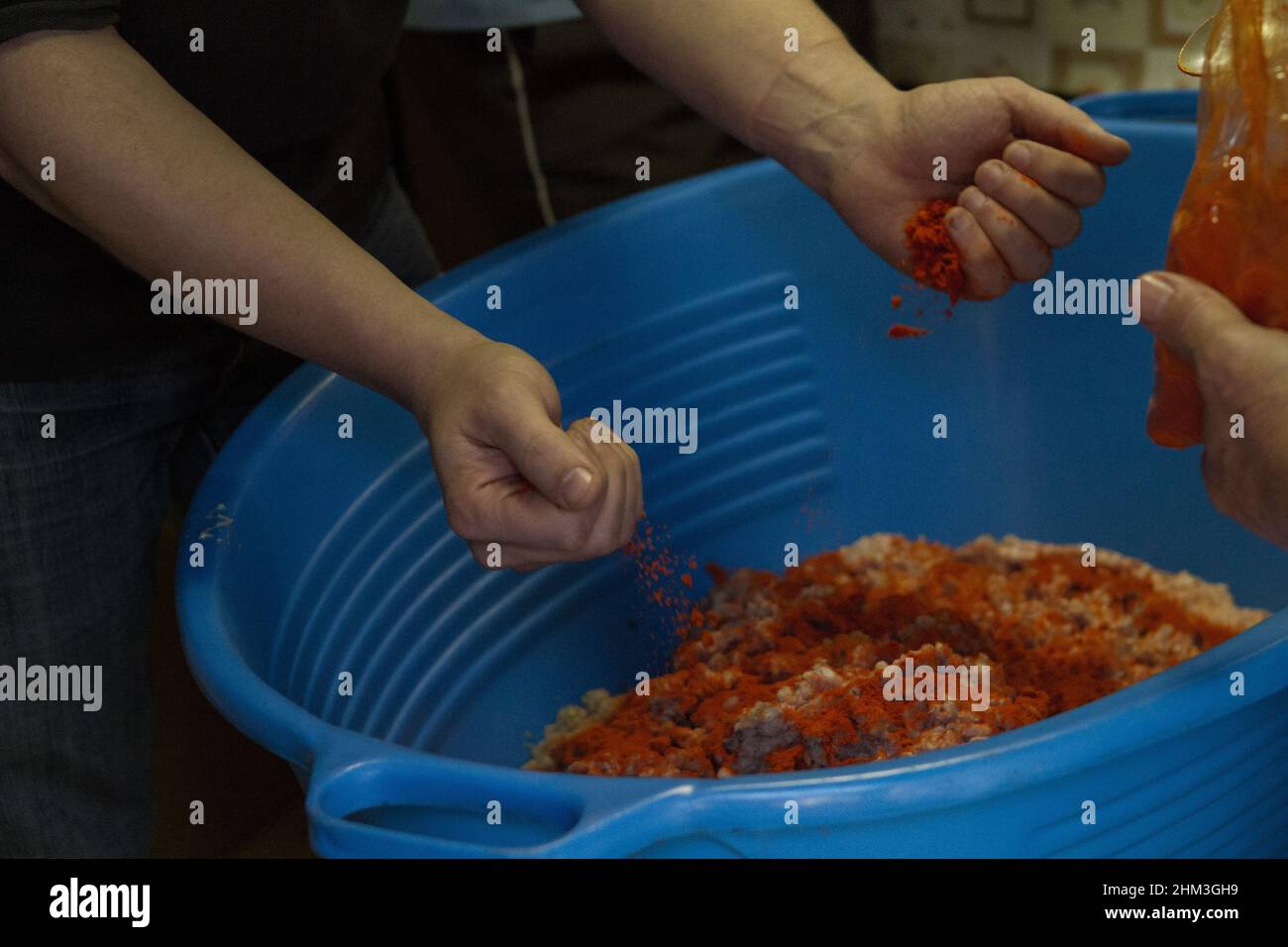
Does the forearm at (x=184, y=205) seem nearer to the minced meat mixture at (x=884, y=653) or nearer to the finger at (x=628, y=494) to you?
the finger at (x=628, y=494)

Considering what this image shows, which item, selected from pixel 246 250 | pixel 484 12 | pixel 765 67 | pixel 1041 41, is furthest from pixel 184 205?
pixel 1041 41

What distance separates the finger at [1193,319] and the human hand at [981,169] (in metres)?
0.14

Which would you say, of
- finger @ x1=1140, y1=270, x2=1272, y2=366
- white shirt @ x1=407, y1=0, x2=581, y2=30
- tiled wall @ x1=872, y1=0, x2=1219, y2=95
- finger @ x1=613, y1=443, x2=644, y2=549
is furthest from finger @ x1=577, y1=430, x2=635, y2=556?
tiled wall @ x1=872, y1=0, x2=1219, y2=95

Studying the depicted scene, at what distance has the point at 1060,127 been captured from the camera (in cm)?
76

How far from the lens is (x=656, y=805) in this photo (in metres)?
0.52

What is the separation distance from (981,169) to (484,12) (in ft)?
1.96

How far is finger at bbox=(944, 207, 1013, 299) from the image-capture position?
760 mm

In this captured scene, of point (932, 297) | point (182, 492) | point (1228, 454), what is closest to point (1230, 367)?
point (1228, 454)

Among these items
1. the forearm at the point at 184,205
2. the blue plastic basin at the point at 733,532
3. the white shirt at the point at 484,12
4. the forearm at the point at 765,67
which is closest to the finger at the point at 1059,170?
the forearm at the point at 765,67

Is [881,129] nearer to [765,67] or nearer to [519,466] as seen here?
[765,67]

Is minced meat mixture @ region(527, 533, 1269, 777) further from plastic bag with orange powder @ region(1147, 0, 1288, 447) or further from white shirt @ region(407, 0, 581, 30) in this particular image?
white shirt @ region(407, 0, 581, 30)

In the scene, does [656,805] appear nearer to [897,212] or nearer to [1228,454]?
[1228,454]

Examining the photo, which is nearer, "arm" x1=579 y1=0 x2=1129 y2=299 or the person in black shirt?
the person in black shirt

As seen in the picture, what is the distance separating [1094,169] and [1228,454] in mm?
221
